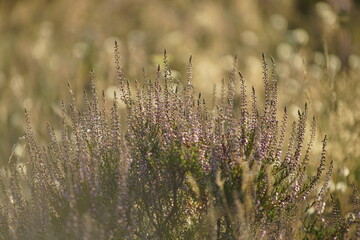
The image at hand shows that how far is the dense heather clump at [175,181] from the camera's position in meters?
2.21

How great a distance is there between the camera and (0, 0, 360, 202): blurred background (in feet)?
14.8

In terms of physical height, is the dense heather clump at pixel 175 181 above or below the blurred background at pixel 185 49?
below

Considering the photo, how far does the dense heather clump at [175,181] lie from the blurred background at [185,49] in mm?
742

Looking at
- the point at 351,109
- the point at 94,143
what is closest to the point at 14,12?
the point at 351,109

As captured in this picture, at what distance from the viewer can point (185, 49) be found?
5.50 meters

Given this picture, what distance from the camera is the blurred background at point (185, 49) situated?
4.51 m

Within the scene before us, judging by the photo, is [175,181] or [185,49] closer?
[175,181]

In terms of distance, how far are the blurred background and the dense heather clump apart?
2.43 feet

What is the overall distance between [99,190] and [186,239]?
0.39 metres

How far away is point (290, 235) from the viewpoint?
2.21m

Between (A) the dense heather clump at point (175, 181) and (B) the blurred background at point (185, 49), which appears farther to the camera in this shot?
(B) the blurred background at point (185, 49)

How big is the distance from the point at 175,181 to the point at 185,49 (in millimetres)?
3324

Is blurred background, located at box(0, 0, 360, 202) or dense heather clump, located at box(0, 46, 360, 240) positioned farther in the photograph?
blurred background, located at box(0, 0, 360, 202)

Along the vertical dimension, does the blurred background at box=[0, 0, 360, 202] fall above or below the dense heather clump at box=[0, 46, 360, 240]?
above
